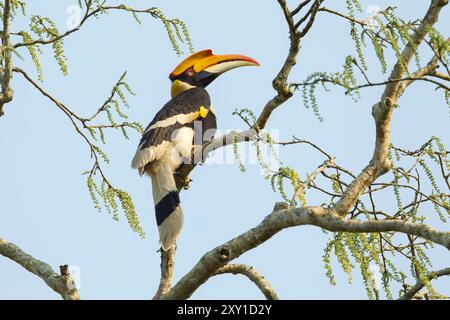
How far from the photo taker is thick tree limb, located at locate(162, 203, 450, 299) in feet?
9.45

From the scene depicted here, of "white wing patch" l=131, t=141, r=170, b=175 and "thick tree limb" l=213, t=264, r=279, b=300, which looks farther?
"white wing patch" l=131, t=141, r=170, b=175

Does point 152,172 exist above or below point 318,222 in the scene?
above

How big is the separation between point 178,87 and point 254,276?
9.60ft

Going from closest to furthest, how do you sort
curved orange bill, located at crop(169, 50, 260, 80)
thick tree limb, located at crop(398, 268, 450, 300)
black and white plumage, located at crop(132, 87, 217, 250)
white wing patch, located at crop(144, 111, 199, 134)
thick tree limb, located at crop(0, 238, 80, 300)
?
thick tree limb, located at crop(398, 268, 450, 300), thick tree limb, located at crop(0, 238, 80, 300), black and white plumage, located at crop(132, 87, 217, 250), white wing patch, located at crop(144, 111, 199, 134), curved orange bill, located at crop(169, 50, 260, 80)

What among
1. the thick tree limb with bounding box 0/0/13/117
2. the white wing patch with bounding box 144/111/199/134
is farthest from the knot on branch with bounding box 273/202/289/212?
the white wing patch with bounding box 144/111/199/134

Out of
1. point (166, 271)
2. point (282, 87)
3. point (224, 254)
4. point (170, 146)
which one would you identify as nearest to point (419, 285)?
point (224, 254)

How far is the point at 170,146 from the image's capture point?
5340 millimetres

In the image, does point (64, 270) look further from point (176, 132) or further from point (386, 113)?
point (176, 132)

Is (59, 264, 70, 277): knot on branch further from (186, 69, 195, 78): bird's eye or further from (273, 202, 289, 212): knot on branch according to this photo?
(186, 69, 195, 78): bird's eye
